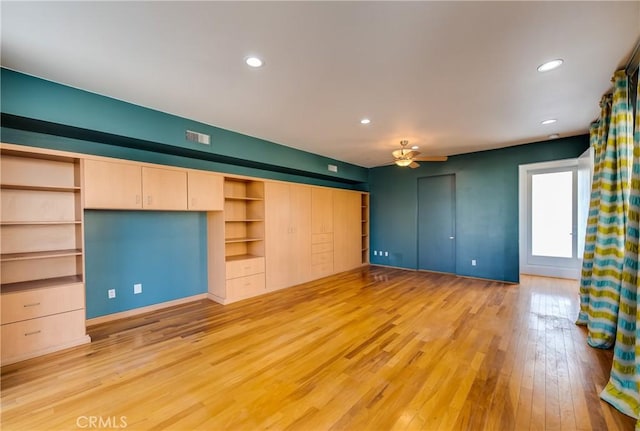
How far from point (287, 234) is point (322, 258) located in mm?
1224

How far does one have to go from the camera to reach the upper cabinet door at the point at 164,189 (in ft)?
11.2

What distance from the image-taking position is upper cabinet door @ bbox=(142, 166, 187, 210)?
3.41 meters

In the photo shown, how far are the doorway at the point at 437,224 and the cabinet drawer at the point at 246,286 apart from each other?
13.5 ft

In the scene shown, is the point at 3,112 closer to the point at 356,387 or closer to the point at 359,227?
the point at 356,387

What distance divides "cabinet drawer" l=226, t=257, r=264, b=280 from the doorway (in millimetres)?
4126

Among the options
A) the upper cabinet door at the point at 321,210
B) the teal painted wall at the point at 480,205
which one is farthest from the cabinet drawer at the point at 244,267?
the teal painted wall at the point at 480,205

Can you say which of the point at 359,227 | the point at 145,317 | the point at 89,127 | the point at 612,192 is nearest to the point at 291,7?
the point at 89,127

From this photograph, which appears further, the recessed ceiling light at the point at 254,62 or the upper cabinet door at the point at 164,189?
the upper cabinet door at the point at 164,189

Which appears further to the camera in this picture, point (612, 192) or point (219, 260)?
point (219, 260)

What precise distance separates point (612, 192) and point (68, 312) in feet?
19.3

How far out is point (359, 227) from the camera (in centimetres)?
707

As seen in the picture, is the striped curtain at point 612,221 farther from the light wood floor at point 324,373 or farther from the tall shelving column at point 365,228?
the tall shelving column at point 365,228

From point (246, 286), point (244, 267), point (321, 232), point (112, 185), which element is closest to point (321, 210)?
point (321, 232)

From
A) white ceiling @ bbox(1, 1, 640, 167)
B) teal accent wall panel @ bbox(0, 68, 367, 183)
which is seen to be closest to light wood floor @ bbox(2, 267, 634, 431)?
teal accent wall panel @ bbox(0, 68, 367, 183)
